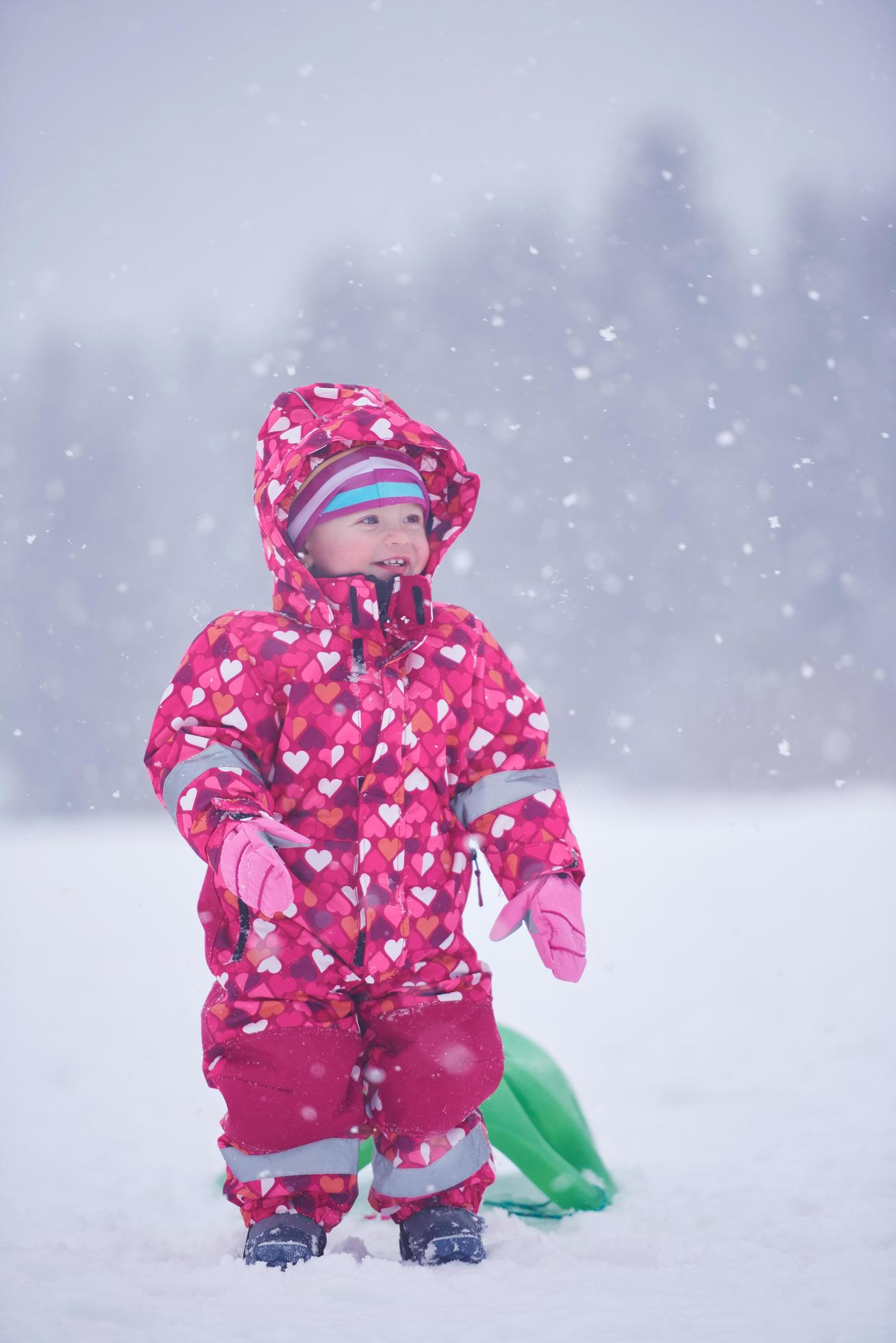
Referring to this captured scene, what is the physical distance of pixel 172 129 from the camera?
3.93 meters

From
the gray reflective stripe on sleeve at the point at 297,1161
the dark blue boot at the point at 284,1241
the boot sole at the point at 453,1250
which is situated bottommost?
the boot sole at the point at 453,1250

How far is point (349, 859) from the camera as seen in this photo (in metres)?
1.38

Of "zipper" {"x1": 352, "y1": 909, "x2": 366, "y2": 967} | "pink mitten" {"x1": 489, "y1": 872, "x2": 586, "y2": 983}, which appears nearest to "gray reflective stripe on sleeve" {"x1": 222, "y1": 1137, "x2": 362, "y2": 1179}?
"zipper" {"x1": 352, "y1": 909, "x2": 366, "y2": 967}

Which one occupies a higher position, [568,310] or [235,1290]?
[568,310]

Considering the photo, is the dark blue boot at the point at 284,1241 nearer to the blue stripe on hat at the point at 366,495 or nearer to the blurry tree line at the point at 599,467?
the blue stripe on hat at the point at 366,495

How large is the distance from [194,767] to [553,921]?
1.64ft

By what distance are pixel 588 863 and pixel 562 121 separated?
317 centimetres

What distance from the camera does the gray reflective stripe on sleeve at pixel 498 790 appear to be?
1.48 meters

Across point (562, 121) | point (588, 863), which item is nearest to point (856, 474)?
point (562, 121)

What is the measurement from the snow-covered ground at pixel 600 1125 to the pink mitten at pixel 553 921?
34 cm

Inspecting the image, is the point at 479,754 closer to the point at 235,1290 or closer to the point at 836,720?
the point at 235,1290

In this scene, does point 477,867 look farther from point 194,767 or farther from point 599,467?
point 599,467

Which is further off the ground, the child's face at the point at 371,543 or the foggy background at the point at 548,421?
the foggy background at the point at 548,421

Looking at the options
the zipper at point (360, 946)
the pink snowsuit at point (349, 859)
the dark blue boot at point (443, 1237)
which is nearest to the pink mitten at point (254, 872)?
the pink snowsuit at point (349, 859)
